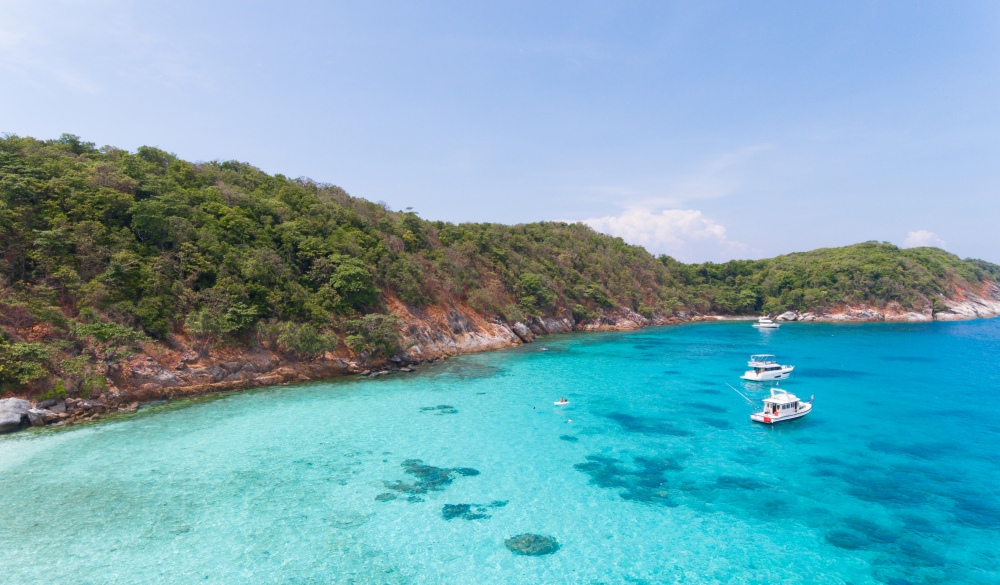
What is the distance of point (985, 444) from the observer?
79.5 feet

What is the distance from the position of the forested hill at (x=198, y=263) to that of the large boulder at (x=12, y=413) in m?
1.34

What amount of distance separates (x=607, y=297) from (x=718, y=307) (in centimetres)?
3987

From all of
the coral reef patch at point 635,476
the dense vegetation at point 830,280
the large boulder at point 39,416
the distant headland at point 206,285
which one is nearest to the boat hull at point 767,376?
the coral reef patch at point 635,476

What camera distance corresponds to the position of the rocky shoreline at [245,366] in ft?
85.9

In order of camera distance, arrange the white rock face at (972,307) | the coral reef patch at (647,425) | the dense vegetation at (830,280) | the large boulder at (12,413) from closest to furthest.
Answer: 1. the large boulder at (12,413)
2. the coral reef patch at (647,425)
3. the white rock face at (972,307)
4. the dense vegetation at (830,280)

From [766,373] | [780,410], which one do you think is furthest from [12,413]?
[766,373]

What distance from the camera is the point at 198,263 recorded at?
3706 cm

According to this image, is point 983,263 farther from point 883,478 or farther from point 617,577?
point 617,577

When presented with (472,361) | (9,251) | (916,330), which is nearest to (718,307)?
(916,330)

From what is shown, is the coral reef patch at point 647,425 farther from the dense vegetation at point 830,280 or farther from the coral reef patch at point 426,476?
the dense vegetation at point 830,280

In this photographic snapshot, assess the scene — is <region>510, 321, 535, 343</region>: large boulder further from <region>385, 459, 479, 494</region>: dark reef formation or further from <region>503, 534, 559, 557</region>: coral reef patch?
<region>503, 534, 559, 557</region>: coral reef patch

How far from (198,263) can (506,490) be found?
34524mm

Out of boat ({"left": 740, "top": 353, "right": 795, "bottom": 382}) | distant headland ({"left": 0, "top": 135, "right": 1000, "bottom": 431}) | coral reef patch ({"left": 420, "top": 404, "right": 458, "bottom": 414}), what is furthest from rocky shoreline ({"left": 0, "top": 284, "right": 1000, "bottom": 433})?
boat ({"left": 740, "top": 353, "right": 795, "bottom": 382})

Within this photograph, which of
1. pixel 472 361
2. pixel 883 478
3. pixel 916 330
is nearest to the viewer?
pixel 883 478
